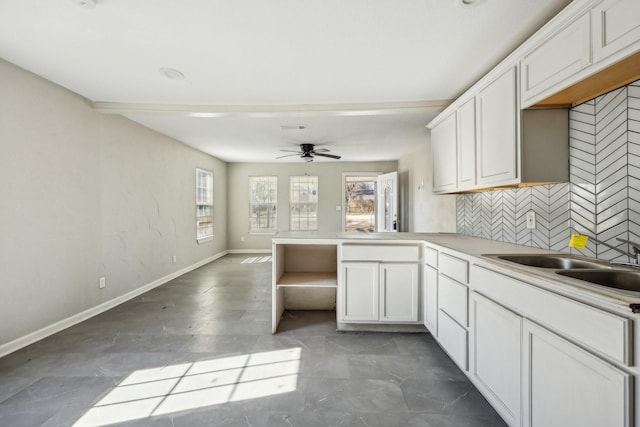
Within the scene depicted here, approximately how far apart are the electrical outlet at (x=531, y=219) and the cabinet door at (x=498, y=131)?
37 cm

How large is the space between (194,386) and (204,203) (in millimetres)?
4692

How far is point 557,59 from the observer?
1.47 metres

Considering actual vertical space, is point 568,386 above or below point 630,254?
below

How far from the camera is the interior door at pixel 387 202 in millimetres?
5902

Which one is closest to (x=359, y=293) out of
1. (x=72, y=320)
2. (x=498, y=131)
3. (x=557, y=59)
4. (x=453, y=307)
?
(x=453, y=307)

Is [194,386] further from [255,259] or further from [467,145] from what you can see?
[255,259]

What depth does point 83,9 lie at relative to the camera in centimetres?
166

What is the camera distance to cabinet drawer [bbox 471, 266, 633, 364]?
86 cm

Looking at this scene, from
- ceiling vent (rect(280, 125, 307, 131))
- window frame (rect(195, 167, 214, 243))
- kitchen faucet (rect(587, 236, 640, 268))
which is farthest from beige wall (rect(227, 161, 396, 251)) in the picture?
kitchen faucet (rect(587, 236, 640, 268))

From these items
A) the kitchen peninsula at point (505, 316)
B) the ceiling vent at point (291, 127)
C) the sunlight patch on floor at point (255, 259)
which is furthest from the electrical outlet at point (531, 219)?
the sunlight patch on floor at point (255, 259)

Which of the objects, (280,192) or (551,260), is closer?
(551,260)

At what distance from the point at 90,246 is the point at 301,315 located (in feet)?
8.31

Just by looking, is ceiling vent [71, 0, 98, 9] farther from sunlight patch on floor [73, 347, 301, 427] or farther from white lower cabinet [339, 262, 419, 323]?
white lower cabinet [339, 262, 419, 323]

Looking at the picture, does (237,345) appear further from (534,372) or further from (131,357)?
(534,372)
